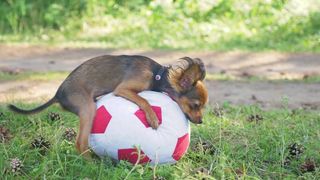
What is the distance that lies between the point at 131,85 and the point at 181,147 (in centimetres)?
64

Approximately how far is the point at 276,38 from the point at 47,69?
577 centimetres

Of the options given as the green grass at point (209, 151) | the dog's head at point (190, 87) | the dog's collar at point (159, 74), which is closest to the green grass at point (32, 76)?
the green grass at point (209, 151)

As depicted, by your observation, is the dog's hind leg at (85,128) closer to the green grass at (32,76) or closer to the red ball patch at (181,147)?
the red ball patch at (181,147)

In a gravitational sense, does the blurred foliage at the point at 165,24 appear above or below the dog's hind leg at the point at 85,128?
below

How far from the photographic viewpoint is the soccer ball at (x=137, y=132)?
4543 millimetres

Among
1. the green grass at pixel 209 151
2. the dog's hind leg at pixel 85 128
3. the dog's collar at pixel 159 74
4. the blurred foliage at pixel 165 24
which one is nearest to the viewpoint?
the green grass at pixel 209 151

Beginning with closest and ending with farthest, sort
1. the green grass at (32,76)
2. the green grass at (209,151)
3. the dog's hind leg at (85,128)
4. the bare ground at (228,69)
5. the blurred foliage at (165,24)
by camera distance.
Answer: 1. the green grass at (209,151)
2. the dog's hind leg at (85,128)
3. the bare ground at (228,69)
4. the green grass at (32,76)
5. the blurred foliage at (165,24)

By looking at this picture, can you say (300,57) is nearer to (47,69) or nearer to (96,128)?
(47,69)

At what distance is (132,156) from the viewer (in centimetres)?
458

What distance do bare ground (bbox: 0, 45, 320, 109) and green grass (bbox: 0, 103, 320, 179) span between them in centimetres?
143

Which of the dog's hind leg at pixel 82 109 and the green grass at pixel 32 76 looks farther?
the green grass at pixel 32 76

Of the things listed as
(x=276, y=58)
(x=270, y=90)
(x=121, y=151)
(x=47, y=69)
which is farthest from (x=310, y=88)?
(x=121, y=151)

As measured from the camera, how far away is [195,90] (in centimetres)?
474

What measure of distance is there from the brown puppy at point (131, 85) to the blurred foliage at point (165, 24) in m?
7.91
